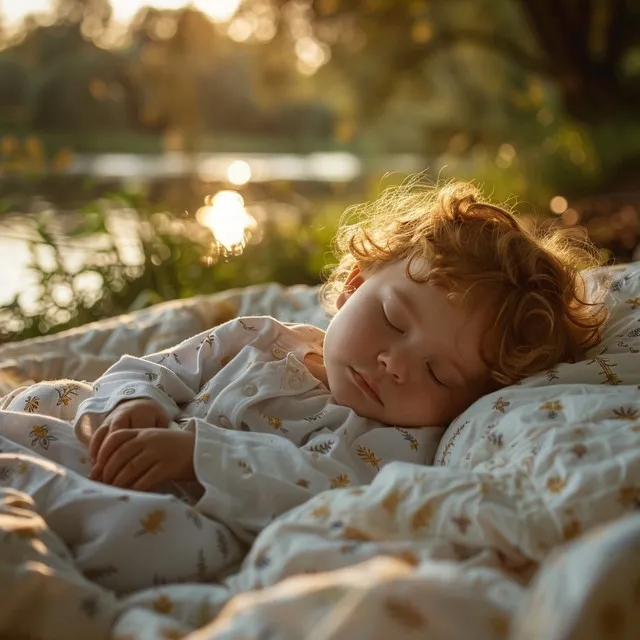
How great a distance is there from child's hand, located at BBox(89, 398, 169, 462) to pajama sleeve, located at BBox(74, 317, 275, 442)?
2 cm

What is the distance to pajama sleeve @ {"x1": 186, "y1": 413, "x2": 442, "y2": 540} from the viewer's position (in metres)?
1.02

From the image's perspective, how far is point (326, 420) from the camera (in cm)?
123

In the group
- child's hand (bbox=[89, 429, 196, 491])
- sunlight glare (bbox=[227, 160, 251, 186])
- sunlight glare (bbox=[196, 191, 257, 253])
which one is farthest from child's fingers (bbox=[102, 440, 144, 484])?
sunlight glare (bbox=[227, 160, 251, 186])

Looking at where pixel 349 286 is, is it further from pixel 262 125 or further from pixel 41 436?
pixel 262 125

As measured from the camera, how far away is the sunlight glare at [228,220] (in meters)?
2.89

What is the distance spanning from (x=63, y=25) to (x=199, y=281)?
2164 mm

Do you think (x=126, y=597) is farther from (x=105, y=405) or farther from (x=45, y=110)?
(x=45, y=110)

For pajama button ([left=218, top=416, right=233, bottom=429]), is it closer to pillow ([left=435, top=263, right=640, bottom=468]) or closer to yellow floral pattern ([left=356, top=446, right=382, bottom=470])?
yellow floral pattern ([left=356, top=446, right=382, bottom=470])

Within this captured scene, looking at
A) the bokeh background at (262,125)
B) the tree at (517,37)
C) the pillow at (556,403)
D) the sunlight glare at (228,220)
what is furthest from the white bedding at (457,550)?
the tree at (517,37)

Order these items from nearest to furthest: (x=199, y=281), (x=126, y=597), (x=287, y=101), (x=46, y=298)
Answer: (x=126, y=597)
(x=46, y=298)
(x=199, y=281)
(x=287, y=101)

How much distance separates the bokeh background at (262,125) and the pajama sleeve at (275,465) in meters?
1.32

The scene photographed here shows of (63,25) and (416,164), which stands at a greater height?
(63,25)

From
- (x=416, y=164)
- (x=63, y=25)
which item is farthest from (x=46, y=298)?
(x=416, y=164)

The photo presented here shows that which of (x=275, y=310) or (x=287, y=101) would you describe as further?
(x=287, y=101)
